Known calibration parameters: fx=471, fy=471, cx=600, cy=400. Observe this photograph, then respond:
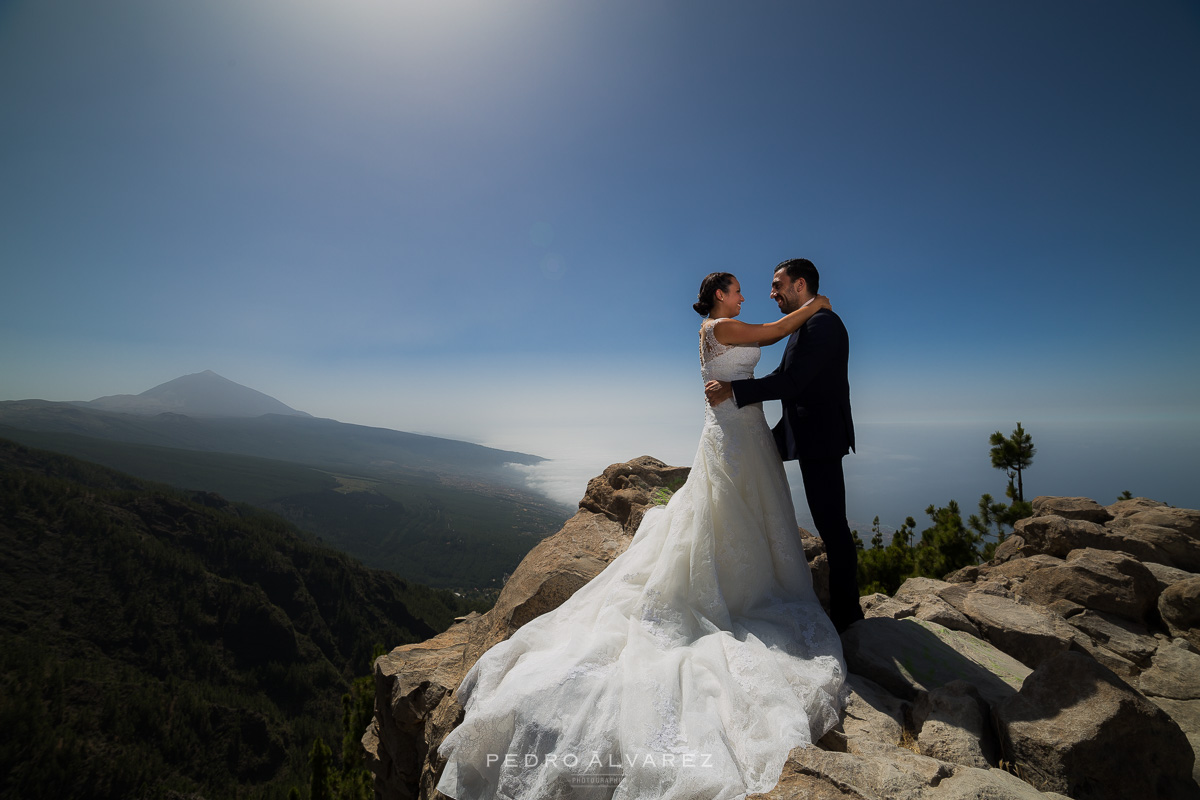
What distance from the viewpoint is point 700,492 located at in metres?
5.09

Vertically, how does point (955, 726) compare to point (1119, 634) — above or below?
above

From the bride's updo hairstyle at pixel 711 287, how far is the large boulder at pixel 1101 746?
429 centimetres

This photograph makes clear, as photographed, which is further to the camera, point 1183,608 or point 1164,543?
point 1164,543

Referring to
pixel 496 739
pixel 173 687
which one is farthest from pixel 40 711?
pixel 496 739

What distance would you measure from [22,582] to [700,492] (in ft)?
594

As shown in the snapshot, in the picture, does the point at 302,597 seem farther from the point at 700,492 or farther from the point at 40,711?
the point at 700,492

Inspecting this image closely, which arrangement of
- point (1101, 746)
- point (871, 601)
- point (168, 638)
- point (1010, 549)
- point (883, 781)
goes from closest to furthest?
point (883, 781), point (1101, 746), point (871, 601), point (1010, 549), point (168, 638)

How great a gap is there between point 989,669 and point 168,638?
16241 cm

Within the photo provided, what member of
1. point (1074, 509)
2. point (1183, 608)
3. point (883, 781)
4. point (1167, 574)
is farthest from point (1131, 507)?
point (883, 781)

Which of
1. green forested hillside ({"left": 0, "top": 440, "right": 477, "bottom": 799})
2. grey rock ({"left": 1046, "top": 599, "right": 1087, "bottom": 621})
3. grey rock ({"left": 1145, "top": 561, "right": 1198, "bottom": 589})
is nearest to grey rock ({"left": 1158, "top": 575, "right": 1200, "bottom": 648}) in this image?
grey rock ({"left": 1046, "top": 599, "right": 1087, "bottom": 621})

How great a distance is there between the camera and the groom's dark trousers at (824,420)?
4.88 metres

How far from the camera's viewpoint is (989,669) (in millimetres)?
4355

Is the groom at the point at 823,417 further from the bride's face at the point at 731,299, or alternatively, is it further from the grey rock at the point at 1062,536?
the grey rock at the point at 1062,536

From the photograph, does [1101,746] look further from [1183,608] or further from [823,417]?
[1183,608]
